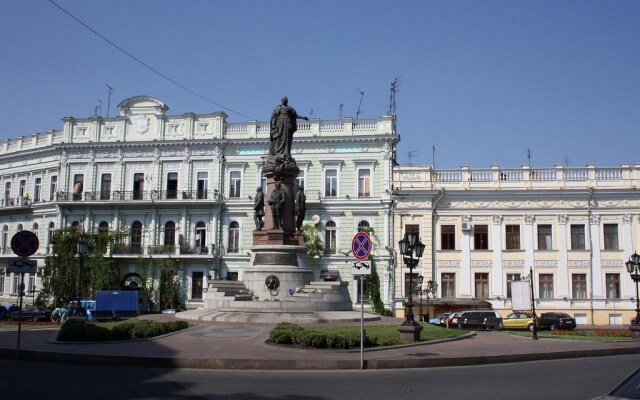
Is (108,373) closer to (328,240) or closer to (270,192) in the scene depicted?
(270,192)

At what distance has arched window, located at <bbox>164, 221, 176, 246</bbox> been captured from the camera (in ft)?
188

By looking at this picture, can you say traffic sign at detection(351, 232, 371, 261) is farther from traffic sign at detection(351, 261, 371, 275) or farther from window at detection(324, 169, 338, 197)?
window at detection(324, 169, 338, 197)

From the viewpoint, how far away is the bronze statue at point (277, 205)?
98.5ft

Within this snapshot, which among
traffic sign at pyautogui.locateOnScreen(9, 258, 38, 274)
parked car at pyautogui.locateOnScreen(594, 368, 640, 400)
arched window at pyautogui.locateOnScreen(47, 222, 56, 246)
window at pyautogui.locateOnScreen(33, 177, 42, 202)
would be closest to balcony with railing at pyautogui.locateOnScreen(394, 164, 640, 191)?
arched window at pyautogui.locateOnScreen(47, 222, 56, 246)

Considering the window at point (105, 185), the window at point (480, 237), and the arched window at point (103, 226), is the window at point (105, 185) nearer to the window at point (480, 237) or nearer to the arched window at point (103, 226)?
the arched window at point (103, 226)

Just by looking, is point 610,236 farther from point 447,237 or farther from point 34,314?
point 34,314

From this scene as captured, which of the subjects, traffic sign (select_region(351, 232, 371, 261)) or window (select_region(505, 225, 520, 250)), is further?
window (select_region(505, 225, 520, 250))

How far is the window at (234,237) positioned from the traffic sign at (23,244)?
128ft

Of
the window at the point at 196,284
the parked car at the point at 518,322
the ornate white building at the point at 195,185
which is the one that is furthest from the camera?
the window at the point at 196,284

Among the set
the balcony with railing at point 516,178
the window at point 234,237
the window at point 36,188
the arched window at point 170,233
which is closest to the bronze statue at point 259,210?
the balcony with railing at point 516,178

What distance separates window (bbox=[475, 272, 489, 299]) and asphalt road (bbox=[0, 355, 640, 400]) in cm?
3495

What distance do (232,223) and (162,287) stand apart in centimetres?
798

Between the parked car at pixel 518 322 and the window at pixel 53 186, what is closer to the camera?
the parked car at pixel 518 322

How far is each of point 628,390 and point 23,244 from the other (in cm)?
1532
